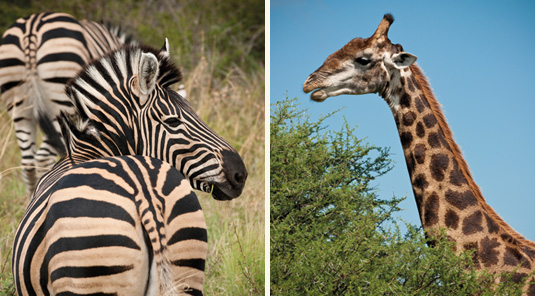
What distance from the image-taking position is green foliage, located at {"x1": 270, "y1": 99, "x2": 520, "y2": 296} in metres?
3.02

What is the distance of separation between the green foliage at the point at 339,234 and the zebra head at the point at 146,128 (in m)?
0.91

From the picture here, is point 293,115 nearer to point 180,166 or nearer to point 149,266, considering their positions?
point 180,166

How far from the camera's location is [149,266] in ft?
5.77

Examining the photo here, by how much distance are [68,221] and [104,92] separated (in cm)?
98

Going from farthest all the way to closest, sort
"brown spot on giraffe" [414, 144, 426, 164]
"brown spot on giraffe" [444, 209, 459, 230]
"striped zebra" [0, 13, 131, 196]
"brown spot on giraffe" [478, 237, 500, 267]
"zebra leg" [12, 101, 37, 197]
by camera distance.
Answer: "zebra leg" [12, 101, 37, 197]
"striped zebra" [0, 13, 131, 196]
"brown spot on giraffe" [414, 144, 426, 164]
"brown spot on giraffe" [444, 209, 459, 230]
"brown spot on giraffe" [478, 237, 500, 267]

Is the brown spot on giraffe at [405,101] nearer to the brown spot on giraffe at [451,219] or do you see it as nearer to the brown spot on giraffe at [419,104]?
the brown spot on giraffe at [419,104]

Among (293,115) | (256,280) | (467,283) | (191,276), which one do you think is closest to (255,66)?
(293,115)

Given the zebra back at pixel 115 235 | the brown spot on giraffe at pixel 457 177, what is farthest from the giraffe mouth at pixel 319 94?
the zebra back at pixel 115 235

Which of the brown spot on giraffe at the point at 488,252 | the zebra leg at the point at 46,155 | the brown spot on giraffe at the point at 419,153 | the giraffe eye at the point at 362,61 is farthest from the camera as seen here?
the zebra leg at the point at 46,155

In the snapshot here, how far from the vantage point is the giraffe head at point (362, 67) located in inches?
131

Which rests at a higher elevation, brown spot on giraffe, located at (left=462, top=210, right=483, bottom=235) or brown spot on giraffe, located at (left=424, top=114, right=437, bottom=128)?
brown spot on giraffe, located at (left=424, top=114, right=437, bottom=128)

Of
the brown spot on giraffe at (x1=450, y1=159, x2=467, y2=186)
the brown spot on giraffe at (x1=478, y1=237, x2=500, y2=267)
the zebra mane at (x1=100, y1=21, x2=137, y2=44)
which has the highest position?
the zebra mane at (x1=100, y1=21, x2=137, y2=44)

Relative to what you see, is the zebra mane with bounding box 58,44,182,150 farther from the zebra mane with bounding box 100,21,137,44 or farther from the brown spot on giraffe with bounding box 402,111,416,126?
the zebra mane with bounding box 100,21,137,44

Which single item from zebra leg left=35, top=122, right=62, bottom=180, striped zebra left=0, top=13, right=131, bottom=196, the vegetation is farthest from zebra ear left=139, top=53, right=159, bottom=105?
zebra leg left=35, top=122, right=62, bottom=180
